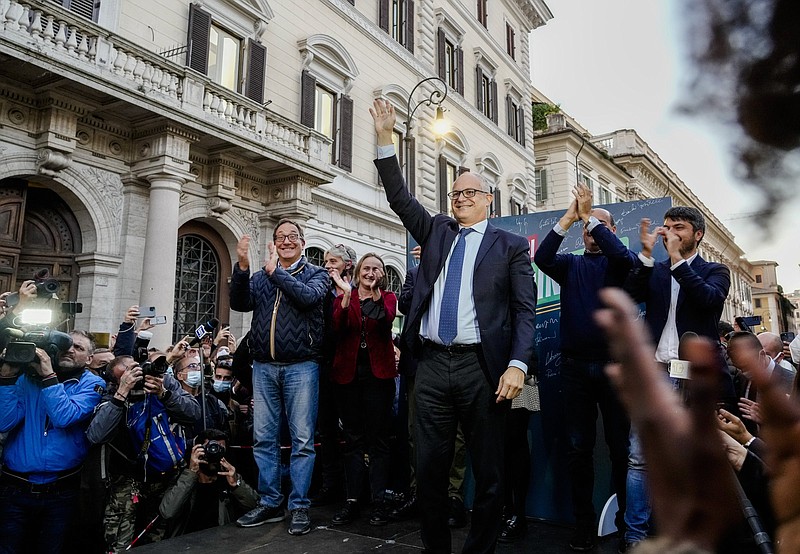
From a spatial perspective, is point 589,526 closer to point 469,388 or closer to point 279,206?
point 469,388

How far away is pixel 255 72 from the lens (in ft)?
38.7

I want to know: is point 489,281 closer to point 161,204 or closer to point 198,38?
point 161,204

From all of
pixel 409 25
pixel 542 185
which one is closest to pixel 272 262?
pixel 409 25

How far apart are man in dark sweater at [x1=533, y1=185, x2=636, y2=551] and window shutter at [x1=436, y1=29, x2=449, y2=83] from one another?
16058mm

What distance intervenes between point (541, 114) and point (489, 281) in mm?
26763

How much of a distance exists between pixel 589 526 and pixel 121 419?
117 inches

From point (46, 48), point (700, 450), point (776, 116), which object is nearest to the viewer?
point (700, 450)

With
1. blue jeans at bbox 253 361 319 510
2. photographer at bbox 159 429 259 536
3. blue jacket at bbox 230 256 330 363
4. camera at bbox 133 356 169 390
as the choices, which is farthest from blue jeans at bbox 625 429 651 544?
camera at bbox 133 356 169 390

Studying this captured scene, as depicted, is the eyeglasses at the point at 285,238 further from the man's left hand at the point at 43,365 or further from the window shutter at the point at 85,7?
the window shutter at the point at 85,7

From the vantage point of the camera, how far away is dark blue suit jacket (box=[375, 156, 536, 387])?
2736 millimetres

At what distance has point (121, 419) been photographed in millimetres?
3588

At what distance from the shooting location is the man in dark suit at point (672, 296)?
2.96 metres

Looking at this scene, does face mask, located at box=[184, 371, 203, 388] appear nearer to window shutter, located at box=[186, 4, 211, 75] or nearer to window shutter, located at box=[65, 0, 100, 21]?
window shutter, located at box=[65, 0, 100, 21]

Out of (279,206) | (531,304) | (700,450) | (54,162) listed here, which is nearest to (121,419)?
(531,304)
